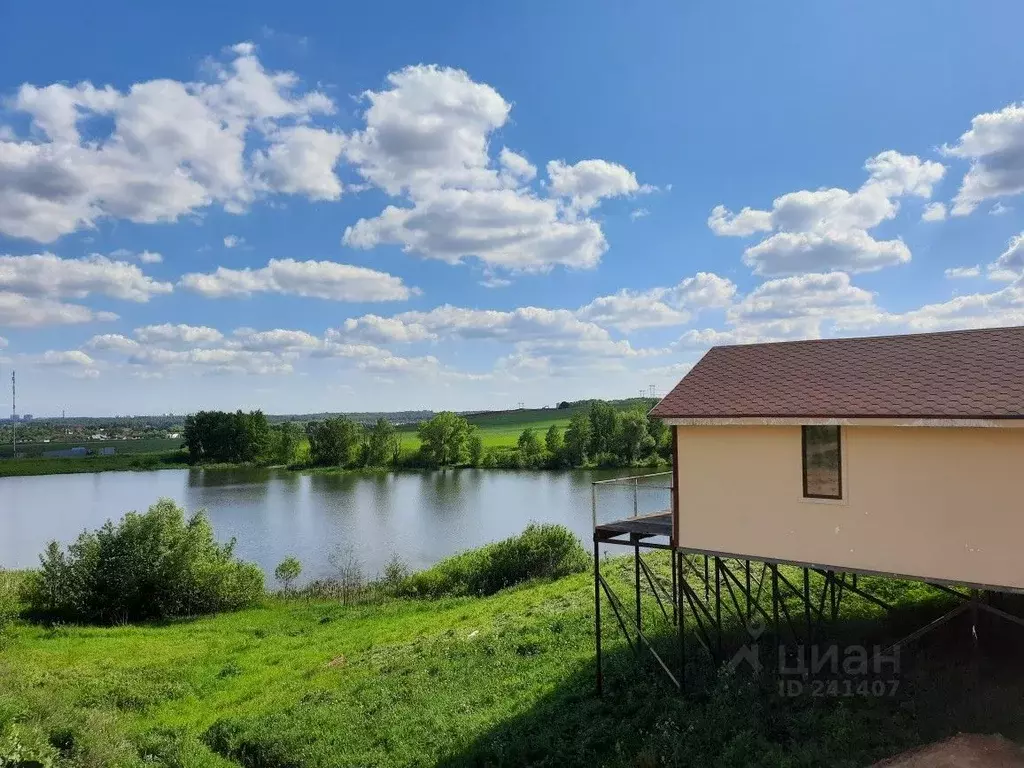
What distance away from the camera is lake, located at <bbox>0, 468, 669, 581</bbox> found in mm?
41719

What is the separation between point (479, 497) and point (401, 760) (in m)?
47.8

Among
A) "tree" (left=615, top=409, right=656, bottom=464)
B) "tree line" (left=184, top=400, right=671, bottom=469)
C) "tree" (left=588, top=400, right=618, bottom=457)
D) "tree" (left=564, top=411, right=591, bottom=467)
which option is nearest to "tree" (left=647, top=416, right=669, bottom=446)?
"tree line" (left=184, top=400, right=671, bottom=469)

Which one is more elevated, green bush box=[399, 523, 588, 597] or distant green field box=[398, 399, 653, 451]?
distant green field box=[398, 399, 653, 451]

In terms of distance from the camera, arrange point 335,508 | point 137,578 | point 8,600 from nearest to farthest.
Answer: point 8,600 → point 137,578 → point 335,508

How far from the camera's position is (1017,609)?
1433 cm

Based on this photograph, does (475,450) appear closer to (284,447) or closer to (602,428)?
(602,428)

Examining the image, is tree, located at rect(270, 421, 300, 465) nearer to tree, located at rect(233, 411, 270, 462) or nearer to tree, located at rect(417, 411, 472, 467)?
tree, located at rect(233, 411, 270, 462)

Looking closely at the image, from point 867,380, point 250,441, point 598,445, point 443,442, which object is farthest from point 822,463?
point 250,441

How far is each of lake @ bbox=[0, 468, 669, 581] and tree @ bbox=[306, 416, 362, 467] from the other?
9736mm

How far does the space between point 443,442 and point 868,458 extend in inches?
3286

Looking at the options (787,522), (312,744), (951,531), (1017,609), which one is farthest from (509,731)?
(1017,609)

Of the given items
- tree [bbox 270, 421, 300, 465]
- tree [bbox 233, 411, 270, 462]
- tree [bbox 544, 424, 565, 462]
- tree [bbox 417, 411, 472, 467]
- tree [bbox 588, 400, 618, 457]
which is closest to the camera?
tree [bbox 544, 424, 565, 462]

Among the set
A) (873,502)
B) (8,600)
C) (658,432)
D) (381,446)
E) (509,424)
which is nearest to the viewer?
(873,502)

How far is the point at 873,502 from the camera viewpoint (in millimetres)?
10719
